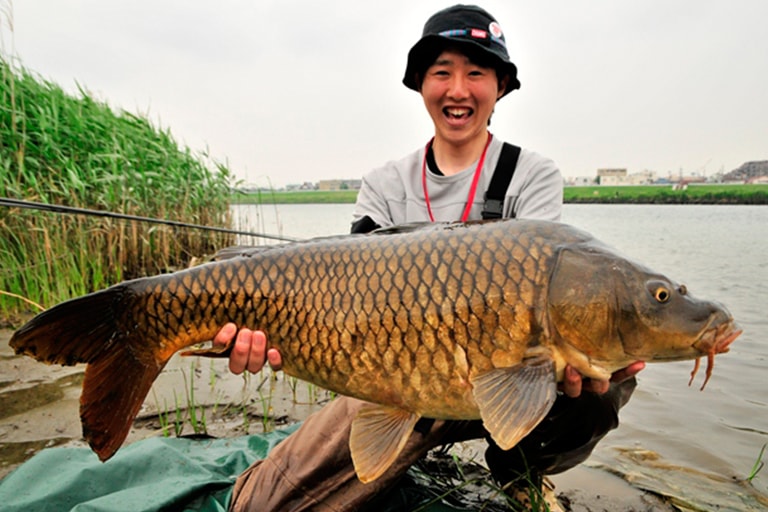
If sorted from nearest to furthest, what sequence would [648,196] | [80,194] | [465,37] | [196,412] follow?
[465,37] < [196,412] < [80,194] < [648,196]

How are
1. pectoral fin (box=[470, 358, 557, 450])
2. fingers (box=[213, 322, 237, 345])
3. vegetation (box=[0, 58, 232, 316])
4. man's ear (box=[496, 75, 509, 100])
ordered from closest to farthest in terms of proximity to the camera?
1. pectoral fin (box=[470, 358, 557, 450])
2. fingers (box=[213, 322, 237, 345])
3. man's ear (box=[496, 75, 509, 100])
4. vegetation (box=[0, 58, 232, 316])

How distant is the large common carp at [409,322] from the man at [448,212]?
0.40ft

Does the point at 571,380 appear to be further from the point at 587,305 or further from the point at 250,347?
the point at 250,347

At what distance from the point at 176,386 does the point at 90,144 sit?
10.2ft

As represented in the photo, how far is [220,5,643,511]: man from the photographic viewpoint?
1.60 m

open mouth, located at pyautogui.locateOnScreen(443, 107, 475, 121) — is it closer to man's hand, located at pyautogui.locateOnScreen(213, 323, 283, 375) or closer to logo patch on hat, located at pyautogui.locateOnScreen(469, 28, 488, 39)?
logo patch on hat, located at pyautogui.locateOnScreen(469, 28, 488, 39)

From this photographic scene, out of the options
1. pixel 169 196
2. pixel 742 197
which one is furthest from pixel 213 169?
pixel 742 197

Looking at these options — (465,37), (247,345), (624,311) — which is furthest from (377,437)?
(465,37)

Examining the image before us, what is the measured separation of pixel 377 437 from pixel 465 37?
139cm

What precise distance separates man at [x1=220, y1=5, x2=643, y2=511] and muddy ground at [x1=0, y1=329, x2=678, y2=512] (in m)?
0.36

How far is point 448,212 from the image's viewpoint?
2090mm

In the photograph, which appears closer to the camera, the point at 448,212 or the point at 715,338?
the point at 715,338

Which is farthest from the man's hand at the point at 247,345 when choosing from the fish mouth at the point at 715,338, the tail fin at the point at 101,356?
the fish mouth at the point at 715,338

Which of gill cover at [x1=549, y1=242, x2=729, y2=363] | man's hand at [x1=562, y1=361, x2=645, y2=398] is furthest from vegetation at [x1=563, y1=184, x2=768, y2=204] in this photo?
gill cover at [x1=549, y1=242, x2=729, y2=363]
